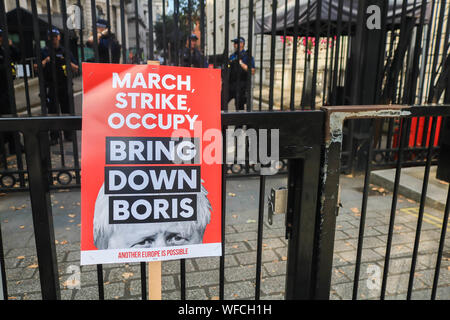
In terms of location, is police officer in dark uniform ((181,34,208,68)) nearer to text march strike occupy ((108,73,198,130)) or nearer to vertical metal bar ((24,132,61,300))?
text march strike occupy ((108,73,198,130))

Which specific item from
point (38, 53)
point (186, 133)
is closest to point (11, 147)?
point (38, 53)

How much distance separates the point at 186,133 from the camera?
1516 mm

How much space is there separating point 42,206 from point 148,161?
0.48 metres

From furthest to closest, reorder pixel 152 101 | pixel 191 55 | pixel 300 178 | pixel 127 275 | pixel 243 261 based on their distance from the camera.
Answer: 1. pixel 191 55
2. pixel 243 261
3. pixel 127 275
4. pixel 300 178
5. pixel 152 101

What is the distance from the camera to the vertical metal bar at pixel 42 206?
146 centimetres

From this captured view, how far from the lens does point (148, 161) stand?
1.51 metres

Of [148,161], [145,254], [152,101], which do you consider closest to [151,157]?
[148,161]

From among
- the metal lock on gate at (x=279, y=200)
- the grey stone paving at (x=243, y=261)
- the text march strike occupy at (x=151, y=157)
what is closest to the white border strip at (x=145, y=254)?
the text march strike occupy at (x=151, y=157)

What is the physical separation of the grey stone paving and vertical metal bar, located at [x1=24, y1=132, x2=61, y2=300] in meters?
1.22

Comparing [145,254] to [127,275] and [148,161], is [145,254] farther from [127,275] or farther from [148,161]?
[127,275]

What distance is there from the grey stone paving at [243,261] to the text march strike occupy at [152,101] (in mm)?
1709

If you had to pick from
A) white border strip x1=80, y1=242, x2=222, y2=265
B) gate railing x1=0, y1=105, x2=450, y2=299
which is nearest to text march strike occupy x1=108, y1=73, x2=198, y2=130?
gate railing x1=0, y1=105, x2=450, y2=299
